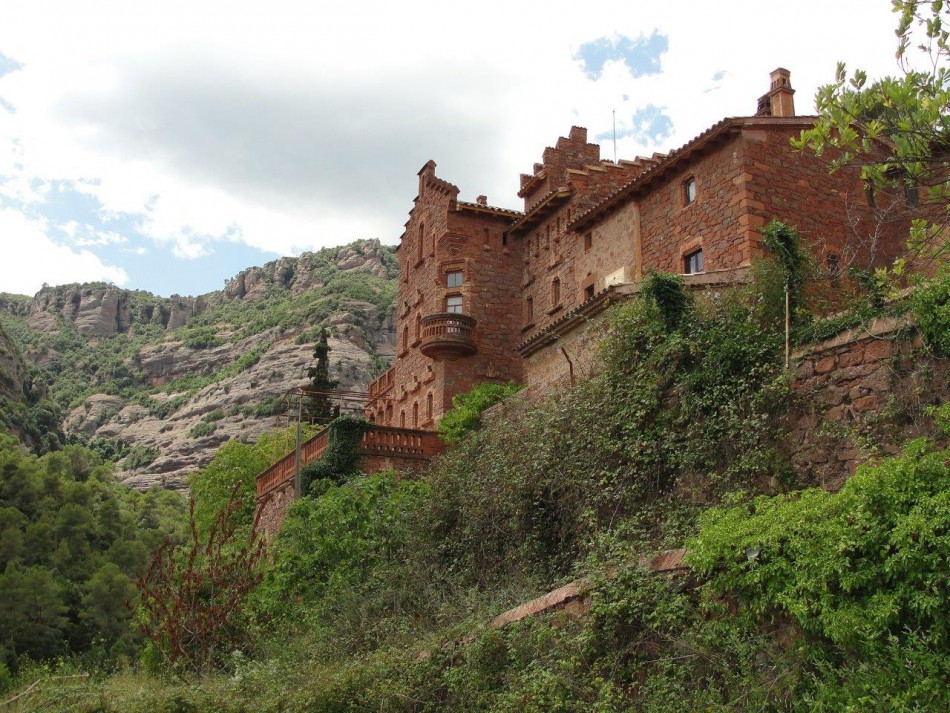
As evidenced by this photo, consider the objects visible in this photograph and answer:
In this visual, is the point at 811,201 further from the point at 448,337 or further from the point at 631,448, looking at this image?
the point at 448,337

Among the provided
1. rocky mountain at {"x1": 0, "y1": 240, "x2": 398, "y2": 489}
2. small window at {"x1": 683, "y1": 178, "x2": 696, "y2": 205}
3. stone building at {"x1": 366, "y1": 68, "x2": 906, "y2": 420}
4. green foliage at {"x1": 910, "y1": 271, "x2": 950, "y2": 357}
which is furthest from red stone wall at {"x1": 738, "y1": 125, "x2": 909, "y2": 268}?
rocky mountain at {"x1": 0, "y1": 240, "x2": 398, "y2": 489}

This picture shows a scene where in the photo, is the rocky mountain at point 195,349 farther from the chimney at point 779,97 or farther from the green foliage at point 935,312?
the green foliage at point 935,312

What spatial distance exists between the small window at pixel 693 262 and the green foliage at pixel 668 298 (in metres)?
8.31

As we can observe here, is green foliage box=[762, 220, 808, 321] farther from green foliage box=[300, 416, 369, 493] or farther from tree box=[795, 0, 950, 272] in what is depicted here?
green foliage box=[300, 416, 369, 493]

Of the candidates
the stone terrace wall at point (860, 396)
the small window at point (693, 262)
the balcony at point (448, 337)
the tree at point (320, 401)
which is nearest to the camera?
the stone terrace wall at point (860, 396)

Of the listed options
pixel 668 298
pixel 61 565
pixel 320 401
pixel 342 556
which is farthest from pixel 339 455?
pixel 320 401

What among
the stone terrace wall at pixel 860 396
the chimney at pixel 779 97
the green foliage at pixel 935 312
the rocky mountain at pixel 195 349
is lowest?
the stone terrace wall at pixel 860 396

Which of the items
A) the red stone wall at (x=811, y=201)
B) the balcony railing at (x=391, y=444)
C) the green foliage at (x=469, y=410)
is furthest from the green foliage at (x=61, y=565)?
the red stone wall at (x=811, y=201)

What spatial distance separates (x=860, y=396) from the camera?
12094 mm

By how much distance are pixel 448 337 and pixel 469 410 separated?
6.28 m

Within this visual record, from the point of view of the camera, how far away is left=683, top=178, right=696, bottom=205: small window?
2455 centimetres

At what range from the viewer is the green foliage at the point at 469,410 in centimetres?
2588

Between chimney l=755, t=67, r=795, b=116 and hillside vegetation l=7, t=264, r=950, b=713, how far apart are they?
39.6 feet

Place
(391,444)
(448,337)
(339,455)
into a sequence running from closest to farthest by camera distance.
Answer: (339,455) → (391,444) → (448,337)
